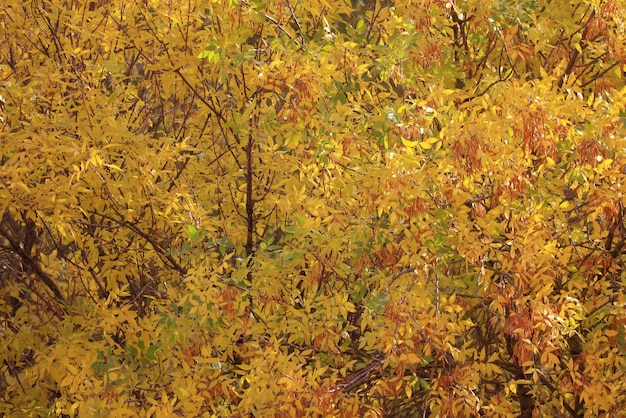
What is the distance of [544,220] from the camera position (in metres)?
5.25

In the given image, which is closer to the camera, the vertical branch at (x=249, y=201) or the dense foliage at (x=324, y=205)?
the dense foliage at (x=324, y=205)

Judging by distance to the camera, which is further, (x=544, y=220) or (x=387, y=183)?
(x=544, y=220)

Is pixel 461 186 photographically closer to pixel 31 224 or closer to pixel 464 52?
pixel 464 52

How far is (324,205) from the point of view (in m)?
5.11

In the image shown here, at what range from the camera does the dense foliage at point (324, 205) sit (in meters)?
4.91

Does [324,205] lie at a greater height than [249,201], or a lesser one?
greater

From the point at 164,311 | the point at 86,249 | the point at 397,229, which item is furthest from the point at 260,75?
the point at 86,249

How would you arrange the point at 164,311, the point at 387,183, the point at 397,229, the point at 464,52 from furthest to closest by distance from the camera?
the point at 464,52 < the point at 164,311 < the point at 397,229 < the point at 387,183

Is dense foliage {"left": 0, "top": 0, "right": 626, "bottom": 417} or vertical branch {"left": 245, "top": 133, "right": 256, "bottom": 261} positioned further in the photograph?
vertical branch {"left": 245, "top": 133, "right": 256, "bottom": 261}

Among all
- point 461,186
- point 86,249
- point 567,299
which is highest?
point 461,186

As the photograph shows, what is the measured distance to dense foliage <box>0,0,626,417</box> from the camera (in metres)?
4.91

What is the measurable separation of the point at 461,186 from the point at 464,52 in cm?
166

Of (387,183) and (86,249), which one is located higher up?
(387,183)

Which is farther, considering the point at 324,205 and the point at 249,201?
the point at 249,201
